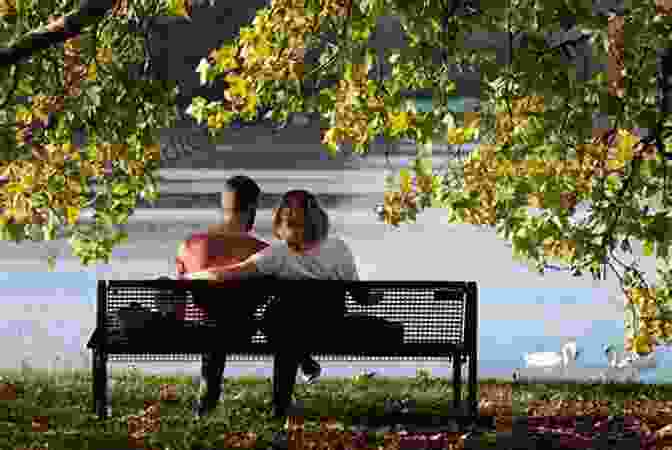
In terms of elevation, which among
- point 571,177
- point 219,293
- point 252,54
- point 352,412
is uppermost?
point 252,54

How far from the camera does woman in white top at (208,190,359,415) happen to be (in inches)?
273

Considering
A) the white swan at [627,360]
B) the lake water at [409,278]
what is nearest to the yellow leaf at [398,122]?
the lake water at [409,278]

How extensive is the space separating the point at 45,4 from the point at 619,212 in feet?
10.5

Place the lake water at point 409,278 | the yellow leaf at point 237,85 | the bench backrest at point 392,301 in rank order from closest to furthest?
the bench backrest at point 392,301
the yellow leaf at point 237,85
the lake water at point 409,278

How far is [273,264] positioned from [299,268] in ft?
0.42

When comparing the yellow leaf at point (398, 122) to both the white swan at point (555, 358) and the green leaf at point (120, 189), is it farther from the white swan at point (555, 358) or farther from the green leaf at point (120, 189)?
the white swan at point (555, 358)

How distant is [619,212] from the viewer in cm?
723

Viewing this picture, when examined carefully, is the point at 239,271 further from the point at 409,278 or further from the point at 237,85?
the point at 409,278

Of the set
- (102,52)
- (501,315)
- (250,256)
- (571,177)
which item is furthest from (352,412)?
(501,315)

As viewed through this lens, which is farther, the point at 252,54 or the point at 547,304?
the point at 547,304

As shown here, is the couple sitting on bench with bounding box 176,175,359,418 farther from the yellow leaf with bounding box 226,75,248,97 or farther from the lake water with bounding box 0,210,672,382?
the lake water with bounding box 0,210,672,382

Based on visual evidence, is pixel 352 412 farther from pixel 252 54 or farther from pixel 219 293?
pixel 252 54

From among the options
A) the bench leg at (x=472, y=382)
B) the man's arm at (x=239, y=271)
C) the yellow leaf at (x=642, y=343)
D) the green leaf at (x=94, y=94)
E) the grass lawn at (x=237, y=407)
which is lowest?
the grass lawn at (x=237, y=407)

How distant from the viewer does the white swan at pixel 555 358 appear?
9.97 metres
